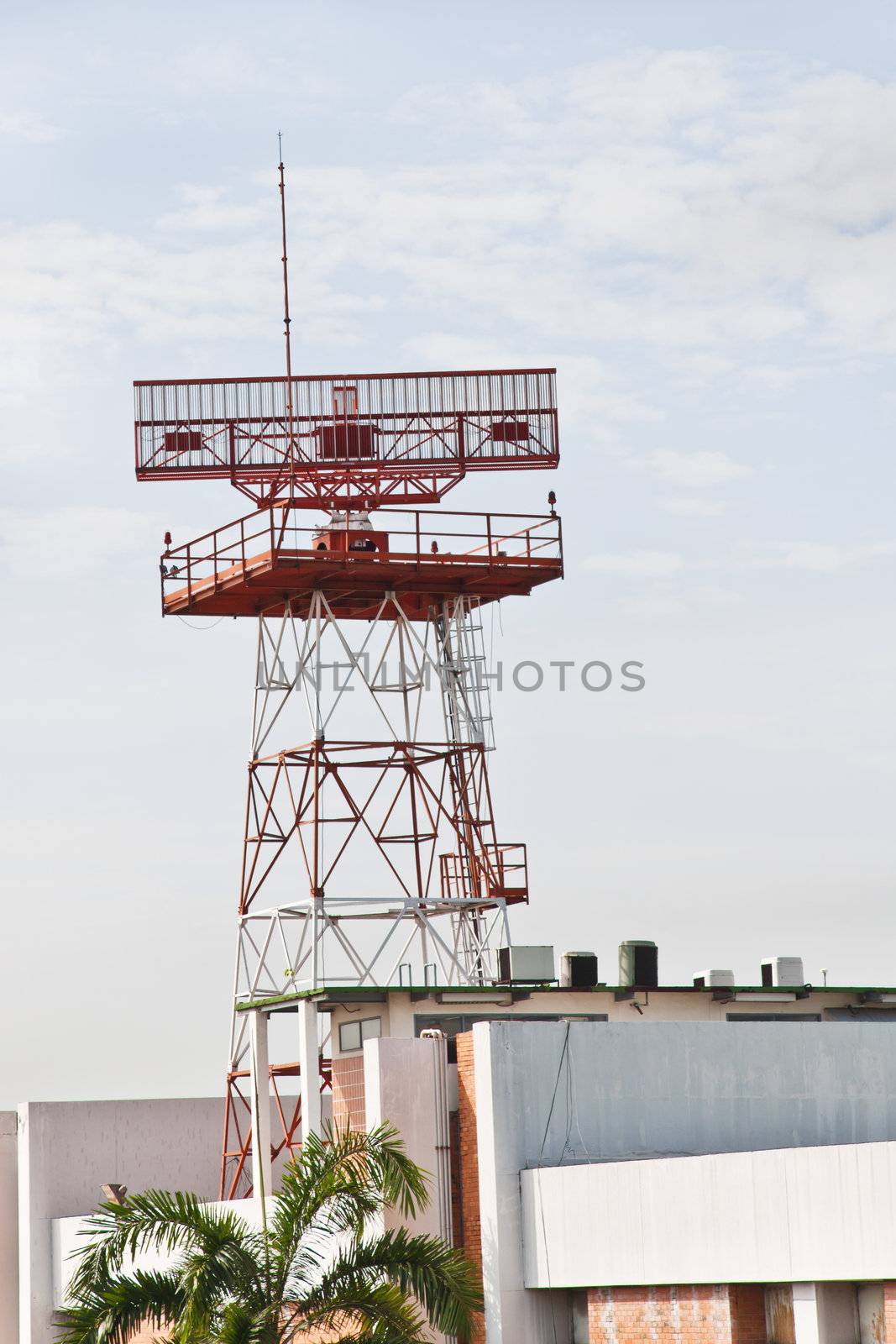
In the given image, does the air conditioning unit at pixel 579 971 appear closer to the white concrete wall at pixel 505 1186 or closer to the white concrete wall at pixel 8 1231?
the white concrete wall at pixel 505 1186

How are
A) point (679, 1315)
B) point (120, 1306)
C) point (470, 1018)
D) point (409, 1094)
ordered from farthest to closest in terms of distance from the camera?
point (470, 1018), point (409, 1094), point (120, 1306), point (679, 1315)

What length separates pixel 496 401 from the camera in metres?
44.5

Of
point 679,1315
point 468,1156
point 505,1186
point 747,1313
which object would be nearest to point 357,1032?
point 468,1156

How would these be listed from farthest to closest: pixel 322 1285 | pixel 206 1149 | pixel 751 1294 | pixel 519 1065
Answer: pixel 206 1149 → pixel 519 1065 → pixel 322 1285 → pixel 751 1294

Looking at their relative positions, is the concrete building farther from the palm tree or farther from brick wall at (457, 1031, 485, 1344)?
the palm tree

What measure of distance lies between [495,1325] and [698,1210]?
3.84 metres

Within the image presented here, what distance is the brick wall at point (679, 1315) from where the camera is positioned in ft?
84.5

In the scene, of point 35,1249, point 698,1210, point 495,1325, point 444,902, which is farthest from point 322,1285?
point 35,1249

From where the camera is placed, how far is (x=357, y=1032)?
111 ft

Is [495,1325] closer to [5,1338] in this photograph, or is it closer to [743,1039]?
[743,1039]

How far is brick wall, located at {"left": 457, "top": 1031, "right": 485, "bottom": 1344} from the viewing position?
1172 inches

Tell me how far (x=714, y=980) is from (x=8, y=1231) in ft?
59.8

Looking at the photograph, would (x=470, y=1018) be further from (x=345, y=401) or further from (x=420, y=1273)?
(x=345, y=401)

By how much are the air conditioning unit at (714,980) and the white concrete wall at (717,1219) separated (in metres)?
7.57
